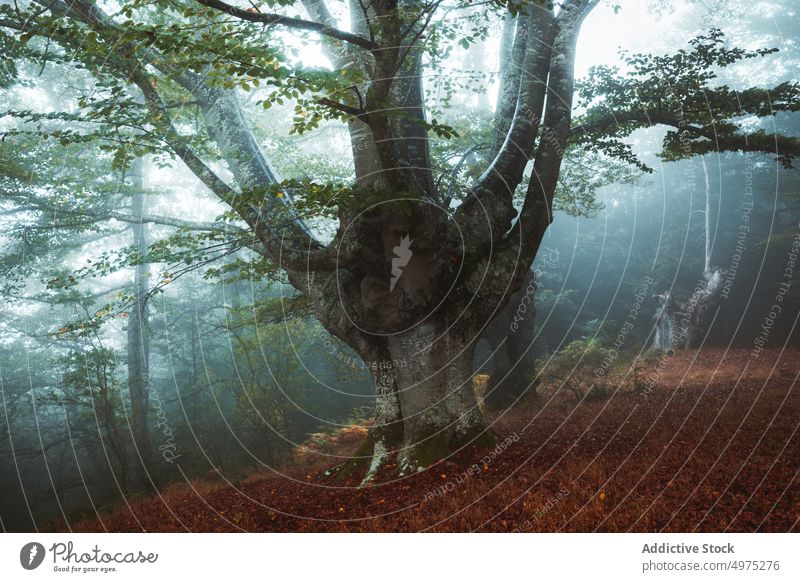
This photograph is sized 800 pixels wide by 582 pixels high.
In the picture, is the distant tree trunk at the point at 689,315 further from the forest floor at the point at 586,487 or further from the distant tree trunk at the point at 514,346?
the forest floor at the point at 586,487

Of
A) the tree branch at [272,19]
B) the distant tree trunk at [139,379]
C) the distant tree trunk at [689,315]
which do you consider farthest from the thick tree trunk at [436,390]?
the distant tree trunk at [689,315]

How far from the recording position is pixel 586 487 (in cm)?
368

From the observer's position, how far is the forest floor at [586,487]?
3.31 meters

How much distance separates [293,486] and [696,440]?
380 centimetres

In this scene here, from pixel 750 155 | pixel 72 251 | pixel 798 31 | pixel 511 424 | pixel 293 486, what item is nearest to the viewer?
pixel 293 486

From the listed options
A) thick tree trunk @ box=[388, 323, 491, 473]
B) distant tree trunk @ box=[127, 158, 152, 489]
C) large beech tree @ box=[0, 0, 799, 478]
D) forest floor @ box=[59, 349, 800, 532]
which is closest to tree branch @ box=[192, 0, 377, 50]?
large beech tree @ box=[0, 0, 799, 478]

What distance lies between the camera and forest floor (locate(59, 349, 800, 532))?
3.31 metres

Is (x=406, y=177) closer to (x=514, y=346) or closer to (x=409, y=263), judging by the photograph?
(x=409, y=263)

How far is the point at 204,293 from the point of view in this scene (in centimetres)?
1391

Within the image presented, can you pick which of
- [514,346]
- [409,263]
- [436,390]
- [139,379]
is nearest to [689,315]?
[514,346]
